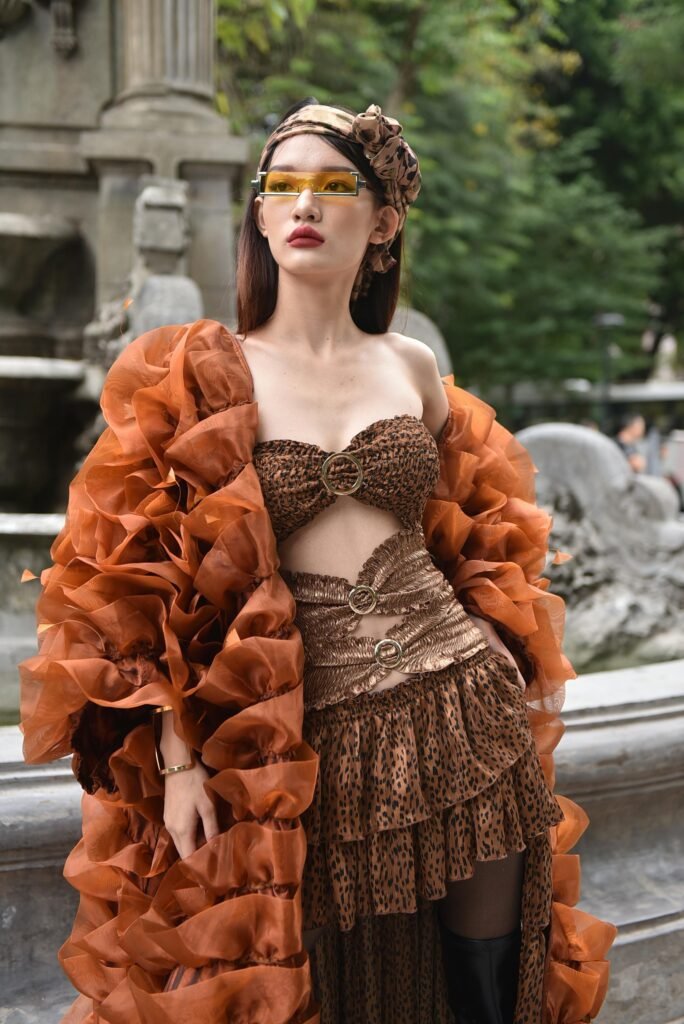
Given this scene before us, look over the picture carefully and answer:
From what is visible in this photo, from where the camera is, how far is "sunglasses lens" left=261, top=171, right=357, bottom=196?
82.4 inches

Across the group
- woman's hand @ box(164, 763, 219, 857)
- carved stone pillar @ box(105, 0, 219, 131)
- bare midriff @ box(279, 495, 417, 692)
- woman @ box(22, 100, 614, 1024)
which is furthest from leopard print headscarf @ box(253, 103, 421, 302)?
carved stone pillar @ box(105, 0, 219, 131)

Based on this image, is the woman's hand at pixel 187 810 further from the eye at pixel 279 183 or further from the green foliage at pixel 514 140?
the green foliage at pixel 514 140

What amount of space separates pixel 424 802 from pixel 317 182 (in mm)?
1155

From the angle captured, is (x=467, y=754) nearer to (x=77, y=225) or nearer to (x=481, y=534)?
(x=481, y=534)

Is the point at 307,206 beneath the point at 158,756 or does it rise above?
above

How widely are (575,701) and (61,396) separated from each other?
3.66 metres

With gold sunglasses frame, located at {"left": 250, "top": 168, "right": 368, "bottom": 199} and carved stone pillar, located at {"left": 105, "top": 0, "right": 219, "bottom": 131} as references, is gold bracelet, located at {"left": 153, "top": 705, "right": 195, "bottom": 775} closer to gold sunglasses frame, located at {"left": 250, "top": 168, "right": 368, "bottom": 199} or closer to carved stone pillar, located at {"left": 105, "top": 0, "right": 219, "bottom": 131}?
gold sunglasses frame, located at {"left": 250, "top": 168, "right": 368, "bottom": 199}

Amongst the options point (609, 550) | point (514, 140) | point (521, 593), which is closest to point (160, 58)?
point (609, 550)

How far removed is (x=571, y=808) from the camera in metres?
2.54

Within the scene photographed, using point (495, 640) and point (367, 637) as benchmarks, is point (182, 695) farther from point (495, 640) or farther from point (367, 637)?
point (495, 640)

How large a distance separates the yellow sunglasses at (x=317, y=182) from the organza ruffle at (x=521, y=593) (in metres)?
0.60

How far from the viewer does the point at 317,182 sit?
209 centimetres

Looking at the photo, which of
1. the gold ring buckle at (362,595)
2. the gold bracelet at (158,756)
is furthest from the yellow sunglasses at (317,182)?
the gold bracelet at (158,756)

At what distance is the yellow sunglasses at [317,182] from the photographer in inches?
82.4
